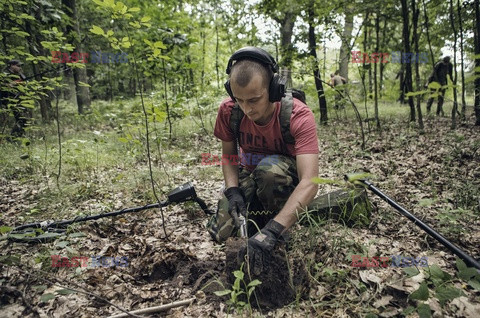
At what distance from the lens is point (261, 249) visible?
5.97 ft

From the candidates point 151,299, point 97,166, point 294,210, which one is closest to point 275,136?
point 294,210

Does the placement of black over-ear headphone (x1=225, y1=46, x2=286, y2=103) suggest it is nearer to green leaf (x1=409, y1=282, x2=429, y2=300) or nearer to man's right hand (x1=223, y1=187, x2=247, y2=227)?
man's right hand (x1=223, y1=187, x2=247, y2=227)

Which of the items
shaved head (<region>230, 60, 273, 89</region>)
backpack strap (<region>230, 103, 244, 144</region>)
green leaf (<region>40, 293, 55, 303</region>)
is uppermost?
shaved head (<region>230, 60, 273, 89</region>)

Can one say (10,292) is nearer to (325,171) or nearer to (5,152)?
(325,171)

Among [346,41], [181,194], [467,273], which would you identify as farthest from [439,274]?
[346,41]

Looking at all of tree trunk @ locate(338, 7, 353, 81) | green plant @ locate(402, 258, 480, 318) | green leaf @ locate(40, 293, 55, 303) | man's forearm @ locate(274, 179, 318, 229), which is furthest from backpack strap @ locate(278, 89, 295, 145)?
tree trunk @ locate(338, 7, 353, 81)

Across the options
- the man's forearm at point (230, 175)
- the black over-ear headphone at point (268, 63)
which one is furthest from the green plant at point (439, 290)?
the man's forearm at point (230, 175)

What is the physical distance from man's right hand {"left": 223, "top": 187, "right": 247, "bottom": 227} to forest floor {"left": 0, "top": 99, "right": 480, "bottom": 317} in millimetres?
352

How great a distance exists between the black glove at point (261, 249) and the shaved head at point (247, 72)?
1207 millimetres

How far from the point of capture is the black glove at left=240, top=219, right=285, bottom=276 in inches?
69.4

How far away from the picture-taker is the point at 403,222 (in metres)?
2.70

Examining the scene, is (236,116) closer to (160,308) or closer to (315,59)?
(160,308)

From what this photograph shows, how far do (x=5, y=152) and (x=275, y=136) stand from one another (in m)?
6.09

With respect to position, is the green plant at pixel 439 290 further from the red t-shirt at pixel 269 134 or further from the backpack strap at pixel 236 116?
the backpack strap at pixel 236 116
